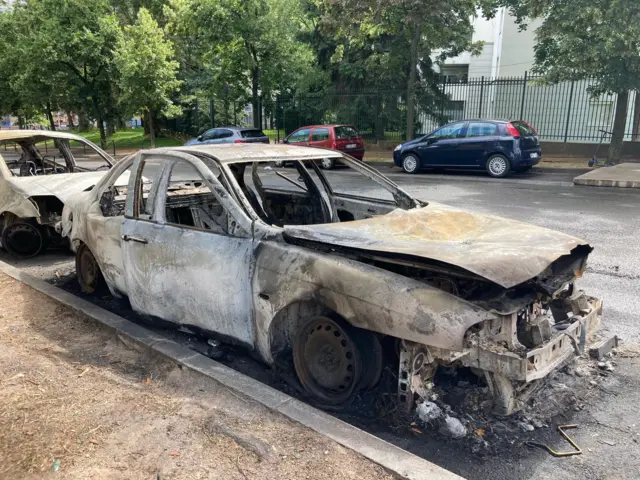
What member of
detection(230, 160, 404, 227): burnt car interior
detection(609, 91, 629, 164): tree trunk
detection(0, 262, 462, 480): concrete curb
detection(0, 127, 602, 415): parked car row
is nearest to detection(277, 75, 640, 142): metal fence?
detection(609, 91, 629, 164): tree trunk

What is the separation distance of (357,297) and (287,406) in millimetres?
795

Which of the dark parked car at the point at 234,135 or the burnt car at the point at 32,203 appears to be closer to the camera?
the burnt car at the point at 32,203

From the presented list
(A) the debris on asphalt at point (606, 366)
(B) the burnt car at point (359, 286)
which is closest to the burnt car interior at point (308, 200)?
(B) the burnt car at point (359, 286)

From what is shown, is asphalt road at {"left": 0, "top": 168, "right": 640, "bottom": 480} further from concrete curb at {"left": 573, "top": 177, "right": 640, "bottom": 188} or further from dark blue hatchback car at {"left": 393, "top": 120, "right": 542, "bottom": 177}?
dark blue hatchback car at {"left": 393, "top": 120, "right": 542, "bottom": 177}

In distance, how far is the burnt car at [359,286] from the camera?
2988mm

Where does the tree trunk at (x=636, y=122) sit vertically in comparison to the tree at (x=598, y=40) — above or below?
below

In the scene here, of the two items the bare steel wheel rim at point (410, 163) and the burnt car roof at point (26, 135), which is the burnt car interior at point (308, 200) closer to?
the burnt car roof at point (26, 135)

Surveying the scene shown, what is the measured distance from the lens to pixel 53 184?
7375 mm

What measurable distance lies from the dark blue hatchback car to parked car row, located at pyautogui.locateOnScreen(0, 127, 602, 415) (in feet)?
37.0

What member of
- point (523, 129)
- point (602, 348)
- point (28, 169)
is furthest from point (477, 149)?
point (602, 348)

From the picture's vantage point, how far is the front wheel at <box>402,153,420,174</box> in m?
17.3

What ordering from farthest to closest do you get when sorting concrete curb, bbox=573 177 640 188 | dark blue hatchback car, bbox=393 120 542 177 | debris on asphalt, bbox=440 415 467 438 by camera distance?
dark blue hatchback car, bbox=393 120 542 177 → concrete curb, bbox=573 177 640 188 → debris on asphalt, bbox=440 415 467 438

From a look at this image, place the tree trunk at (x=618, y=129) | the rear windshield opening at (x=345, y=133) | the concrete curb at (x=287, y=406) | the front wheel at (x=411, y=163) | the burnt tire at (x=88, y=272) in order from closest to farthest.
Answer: the concrete curb at (x=287, y=406) < the burnt tire at (x=88, y=272) < the tree trunk at (x=618, y=129) < the front wheel at (x=411, y=163) < the rear windshield opening at (x=345, y=133)

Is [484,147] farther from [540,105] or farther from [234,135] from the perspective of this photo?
[234,135]
